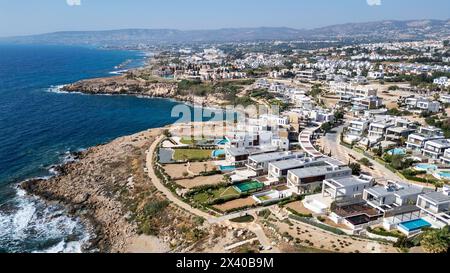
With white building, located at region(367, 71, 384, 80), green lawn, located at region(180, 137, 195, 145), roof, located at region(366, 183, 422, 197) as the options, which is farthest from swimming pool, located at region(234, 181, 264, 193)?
white building, located at region(367, 71, 384, 80)

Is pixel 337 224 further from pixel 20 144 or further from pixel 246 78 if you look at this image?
pixel 246 78

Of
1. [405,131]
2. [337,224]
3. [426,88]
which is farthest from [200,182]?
[426,88]

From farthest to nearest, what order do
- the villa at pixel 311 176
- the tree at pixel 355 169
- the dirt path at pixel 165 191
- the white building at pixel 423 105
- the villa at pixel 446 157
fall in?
1. the white building at pixel 423 105
2. the villa at pixel 446 157
3. the tree at pixel 355 169
4. the villa at pixel 311 176
5. the dirt path at pixel 165 191

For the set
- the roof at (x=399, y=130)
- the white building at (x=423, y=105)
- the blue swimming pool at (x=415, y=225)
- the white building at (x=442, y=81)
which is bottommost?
the blue swimming pool at (x=415, y=225)

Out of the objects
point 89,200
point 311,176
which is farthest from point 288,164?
point 89,200

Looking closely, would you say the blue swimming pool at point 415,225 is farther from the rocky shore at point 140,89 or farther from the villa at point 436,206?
the rocky shore at point 140,89

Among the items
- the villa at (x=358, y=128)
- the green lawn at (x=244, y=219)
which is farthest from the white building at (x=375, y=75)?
the green lawn at (x=244, y=219)
